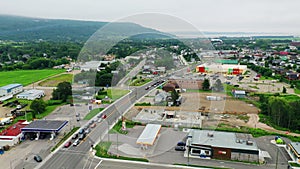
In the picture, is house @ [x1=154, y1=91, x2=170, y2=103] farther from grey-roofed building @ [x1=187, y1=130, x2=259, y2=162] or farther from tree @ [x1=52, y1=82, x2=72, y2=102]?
tree @ [x1=52, y1=82, x2=72, y2=102]

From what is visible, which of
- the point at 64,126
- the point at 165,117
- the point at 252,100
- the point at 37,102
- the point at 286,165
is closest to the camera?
the point at 286,165

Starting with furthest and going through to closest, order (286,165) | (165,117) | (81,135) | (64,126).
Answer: (165,117) < (64,126) < (81,135) < (286,165)

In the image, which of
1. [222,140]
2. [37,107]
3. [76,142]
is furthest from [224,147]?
[37,107]

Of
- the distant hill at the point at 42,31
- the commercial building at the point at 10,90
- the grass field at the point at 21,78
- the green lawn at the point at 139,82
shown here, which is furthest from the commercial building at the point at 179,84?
the distant hill at the point at 42,31

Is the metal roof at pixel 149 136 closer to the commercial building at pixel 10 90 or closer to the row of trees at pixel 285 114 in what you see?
the row of trees at pixel 285 114

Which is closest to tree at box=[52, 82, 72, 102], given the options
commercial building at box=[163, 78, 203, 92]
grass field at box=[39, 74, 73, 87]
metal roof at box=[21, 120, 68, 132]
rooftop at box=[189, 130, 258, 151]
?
metal roof at box=[21, 120, 68, 132]

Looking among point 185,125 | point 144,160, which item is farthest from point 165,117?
point 144,160

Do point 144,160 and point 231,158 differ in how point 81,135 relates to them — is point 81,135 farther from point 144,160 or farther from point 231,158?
point 231,158
